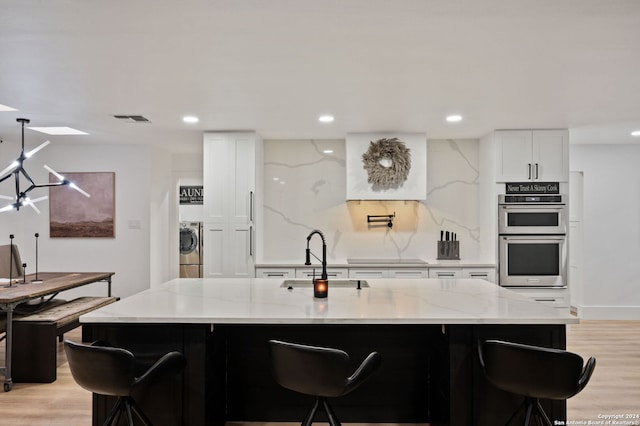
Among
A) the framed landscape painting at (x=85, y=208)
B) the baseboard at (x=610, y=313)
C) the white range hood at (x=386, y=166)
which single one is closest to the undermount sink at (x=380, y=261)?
the white range hood at (x=386, y=166)

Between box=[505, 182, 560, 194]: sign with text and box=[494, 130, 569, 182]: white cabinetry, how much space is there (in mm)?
49

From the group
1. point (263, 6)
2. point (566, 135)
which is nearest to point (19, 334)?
point (263, 6)

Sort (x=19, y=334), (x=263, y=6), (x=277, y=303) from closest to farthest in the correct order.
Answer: (x=263, y=6) < (x=277, y=303) < (x=19, y=334)

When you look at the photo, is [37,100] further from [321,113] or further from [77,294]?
[77,294]

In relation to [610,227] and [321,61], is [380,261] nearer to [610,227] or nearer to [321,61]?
[321,61]

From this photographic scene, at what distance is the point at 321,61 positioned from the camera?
9.44 feet

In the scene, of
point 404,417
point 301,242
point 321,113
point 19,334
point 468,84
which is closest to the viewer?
point 404,417

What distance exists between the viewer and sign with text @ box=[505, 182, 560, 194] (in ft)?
16.9

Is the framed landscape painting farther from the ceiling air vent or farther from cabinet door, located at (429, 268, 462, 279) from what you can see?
cabinet door, located at (429, 268, 462, 279)

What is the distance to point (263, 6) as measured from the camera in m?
2.11

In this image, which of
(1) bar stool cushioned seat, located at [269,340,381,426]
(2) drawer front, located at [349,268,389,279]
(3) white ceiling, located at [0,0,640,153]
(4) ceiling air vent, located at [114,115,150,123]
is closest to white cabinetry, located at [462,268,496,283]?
(2) drawer front, located at [349,268,389,279]

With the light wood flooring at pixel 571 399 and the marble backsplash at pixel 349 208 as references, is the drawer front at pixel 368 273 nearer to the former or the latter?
the marble backsplash at pixel 349 208

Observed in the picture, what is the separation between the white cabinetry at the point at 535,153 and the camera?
5.12 m

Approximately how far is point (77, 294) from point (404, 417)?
16.4 ft
